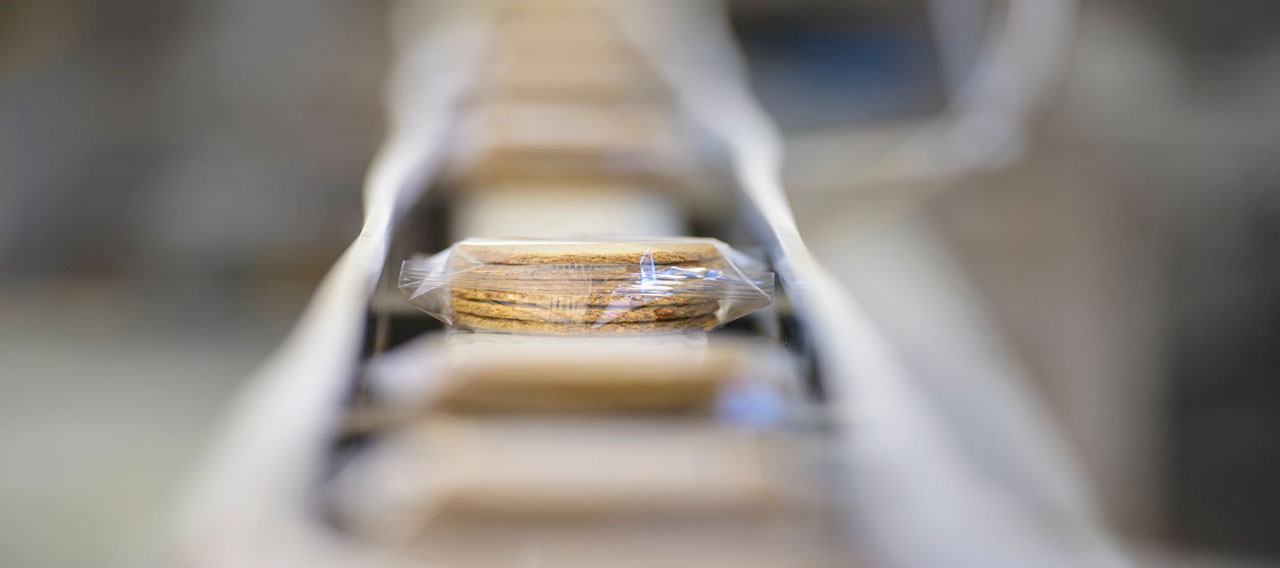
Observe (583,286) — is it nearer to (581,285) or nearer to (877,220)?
(581,285)

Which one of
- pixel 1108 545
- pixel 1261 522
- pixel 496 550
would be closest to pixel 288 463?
pixel 496 550

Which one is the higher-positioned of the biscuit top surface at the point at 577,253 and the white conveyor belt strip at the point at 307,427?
the biscuit top surface at the point at 577,253

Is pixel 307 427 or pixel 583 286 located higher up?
pixel 583 286

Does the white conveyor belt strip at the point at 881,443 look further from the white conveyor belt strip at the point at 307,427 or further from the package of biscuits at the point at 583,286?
the white conveyor belt strip at the point at 307,427

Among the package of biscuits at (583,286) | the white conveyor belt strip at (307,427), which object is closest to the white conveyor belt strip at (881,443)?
the package of biscuits at (583,286)

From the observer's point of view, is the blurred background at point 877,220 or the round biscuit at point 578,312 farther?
the blurred background at point 877,220

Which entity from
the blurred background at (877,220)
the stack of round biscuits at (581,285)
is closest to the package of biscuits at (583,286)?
the stack of round biscuits at (581,285)

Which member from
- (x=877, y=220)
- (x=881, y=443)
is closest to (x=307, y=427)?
(x=881, y=443)
